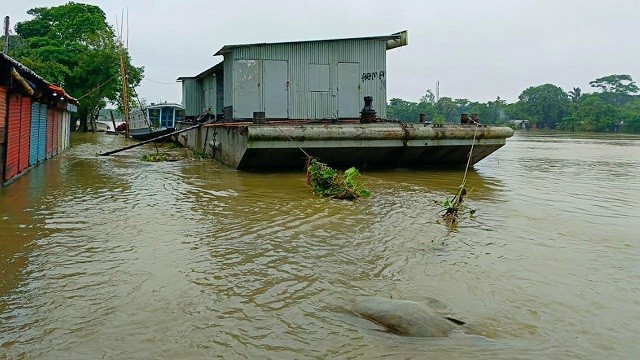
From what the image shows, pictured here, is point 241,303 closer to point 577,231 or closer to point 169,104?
point 577,231

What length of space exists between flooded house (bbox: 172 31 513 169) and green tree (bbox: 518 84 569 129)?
6824cm

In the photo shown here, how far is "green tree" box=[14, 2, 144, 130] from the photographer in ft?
119

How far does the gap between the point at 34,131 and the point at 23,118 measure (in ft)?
6.48

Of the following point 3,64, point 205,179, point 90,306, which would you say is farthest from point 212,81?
point 90,306

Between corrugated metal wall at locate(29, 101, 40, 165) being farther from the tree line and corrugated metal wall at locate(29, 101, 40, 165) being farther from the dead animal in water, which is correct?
the tree line

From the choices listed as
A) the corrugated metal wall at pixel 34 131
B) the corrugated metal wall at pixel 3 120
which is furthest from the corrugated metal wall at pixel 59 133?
the corrugated metal wall at pixel 3 120

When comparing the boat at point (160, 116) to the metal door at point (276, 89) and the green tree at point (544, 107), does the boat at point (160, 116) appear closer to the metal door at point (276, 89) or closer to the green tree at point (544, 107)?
the metal door at point (276, 89)

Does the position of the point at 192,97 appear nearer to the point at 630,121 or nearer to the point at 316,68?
the point at 316,68

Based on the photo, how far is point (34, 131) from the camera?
13.9 m

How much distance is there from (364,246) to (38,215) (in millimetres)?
4884

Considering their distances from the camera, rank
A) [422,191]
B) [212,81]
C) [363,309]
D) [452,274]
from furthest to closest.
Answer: [212,81] < [422,191] < [452,274] < [363,309]

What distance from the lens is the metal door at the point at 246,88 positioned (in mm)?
16484

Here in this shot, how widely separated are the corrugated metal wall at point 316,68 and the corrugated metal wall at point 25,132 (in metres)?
5.84

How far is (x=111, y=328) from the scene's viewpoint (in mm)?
3877
